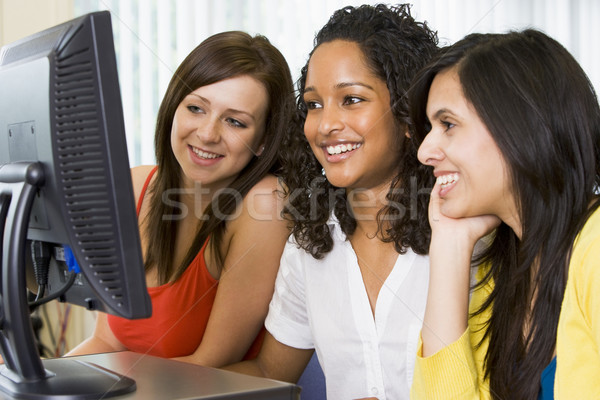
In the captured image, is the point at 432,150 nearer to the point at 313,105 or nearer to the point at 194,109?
the point at 313,105

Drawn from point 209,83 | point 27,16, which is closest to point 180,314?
point 209,83

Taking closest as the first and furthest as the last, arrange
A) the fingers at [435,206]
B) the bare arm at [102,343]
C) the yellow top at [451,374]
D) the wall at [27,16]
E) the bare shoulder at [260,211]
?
1. the yellow top at [451,374]
2. the fingers at [435,206]
3. the bare shoulder at [260,211]
4. the bare arm at [102,343]
5. the wall at [27,16]

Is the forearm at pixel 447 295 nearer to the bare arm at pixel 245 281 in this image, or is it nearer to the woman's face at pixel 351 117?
the woman's face at pixel 351 117

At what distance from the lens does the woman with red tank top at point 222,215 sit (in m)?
1.45

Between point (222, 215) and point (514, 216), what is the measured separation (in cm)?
71

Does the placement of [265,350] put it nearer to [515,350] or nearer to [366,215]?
[366,215]

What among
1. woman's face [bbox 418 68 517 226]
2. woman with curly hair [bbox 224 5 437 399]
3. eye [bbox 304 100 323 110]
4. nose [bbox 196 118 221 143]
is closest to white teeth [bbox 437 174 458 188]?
woman's face [bbox 418 68 517 226]

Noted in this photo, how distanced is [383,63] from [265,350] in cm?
69

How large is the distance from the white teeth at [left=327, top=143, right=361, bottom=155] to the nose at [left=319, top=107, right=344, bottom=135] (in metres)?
0.04

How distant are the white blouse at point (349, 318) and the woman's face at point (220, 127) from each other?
26cm

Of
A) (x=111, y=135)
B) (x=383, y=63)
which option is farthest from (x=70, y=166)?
(x=383, y=63)

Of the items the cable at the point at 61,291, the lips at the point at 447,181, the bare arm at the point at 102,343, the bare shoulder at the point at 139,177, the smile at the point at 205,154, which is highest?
the smile at the point at 205,154

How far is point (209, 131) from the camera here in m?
1.48

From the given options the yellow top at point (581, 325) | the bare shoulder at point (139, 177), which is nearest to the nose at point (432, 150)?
the yellow top at point (581, 325)
